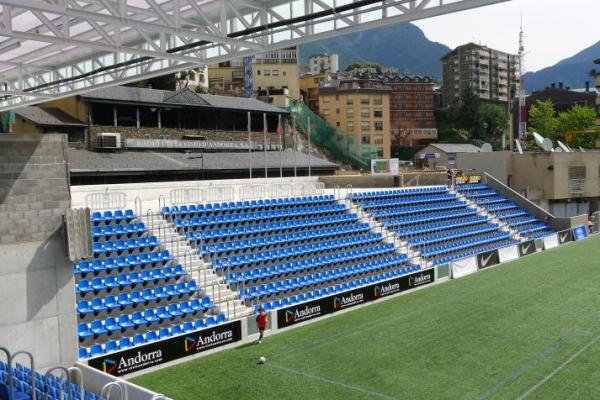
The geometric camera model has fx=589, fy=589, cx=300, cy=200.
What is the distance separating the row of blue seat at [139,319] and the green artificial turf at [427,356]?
2.26 meters

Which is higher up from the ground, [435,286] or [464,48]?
[464,48]

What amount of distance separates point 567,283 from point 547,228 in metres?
16.4

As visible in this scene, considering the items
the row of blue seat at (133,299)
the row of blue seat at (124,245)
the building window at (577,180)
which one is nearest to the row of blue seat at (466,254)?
the building window at (577,180)

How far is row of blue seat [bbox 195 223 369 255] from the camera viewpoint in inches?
908

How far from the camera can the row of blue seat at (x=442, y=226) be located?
1257 inches

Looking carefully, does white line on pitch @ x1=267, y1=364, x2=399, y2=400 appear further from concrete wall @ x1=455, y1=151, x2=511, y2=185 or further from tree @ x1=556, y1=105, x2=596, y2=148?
tree @ x1=556, y1=105, x2=596, y2=148

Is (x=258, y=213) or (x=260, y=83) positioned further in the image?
(x=260, y=83)

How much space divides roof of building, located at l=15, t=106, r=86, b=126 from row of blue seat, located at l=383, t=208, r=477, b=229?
69.8 ft

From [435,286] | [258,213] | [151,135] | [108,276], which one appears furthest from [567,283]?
[151,135]

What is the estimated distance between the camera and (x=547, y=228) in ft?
135

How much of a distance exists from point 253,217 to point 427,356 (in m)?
11.4

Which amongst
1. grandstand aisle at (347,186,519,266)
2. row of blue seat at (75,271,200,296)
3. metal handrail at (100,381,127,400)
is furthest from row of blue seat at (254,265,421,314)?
metal handrail at (100,381,127,400)

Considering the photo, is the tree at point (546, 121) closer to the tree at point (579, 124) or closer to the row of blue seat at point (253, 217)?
the tree at point (579, 124)

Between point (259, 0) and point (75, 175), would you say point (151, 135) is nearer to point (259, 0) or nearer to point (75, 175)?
point (75, 175)
